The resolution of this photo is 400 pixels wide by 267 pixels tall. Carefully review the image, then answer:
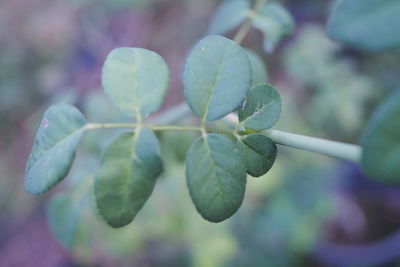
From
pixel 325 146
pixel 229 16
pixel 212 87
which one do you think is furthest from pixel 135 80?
pixel 229 16

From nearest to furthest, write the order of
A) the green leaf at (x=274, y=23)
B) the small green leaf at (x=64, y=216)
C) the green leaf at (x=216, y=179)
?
1. the green leaf at (x=216, y=179)
2. the green leaf at (x=274, y=23)
3. the small green leaf at (x=64, y=216)

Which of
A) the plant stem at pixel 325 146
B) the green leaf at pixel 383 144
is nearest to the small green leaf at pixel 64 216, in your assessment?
the plant stem at pixel 325 146

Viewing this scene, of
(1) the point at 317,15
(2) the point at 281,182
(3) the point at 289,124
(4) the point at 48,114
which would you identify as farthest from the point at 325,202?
(4) the point at 48,114

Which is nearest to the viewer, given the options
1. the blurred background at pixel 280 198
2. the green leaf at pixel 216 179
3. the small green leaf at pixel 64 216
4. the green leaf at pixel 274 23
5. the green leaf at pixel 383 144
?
the green leaf at pixel 383 144

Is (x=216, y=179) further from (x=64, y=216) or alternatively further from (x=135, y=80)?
(x=64, y=216)

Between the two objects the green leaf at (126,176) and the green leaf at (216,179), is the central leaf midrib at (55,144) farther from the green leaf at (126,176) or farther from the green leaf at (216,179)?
the green leaf at (216,179)

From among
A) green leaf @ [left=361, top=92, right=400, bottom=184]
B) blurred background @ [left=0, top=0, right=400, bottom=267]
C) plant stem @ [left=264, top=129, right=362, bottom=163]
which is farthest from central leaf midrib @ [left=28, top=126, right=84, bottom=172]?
blurred background @ [left=0, top=0, right=400, bottom=267]
